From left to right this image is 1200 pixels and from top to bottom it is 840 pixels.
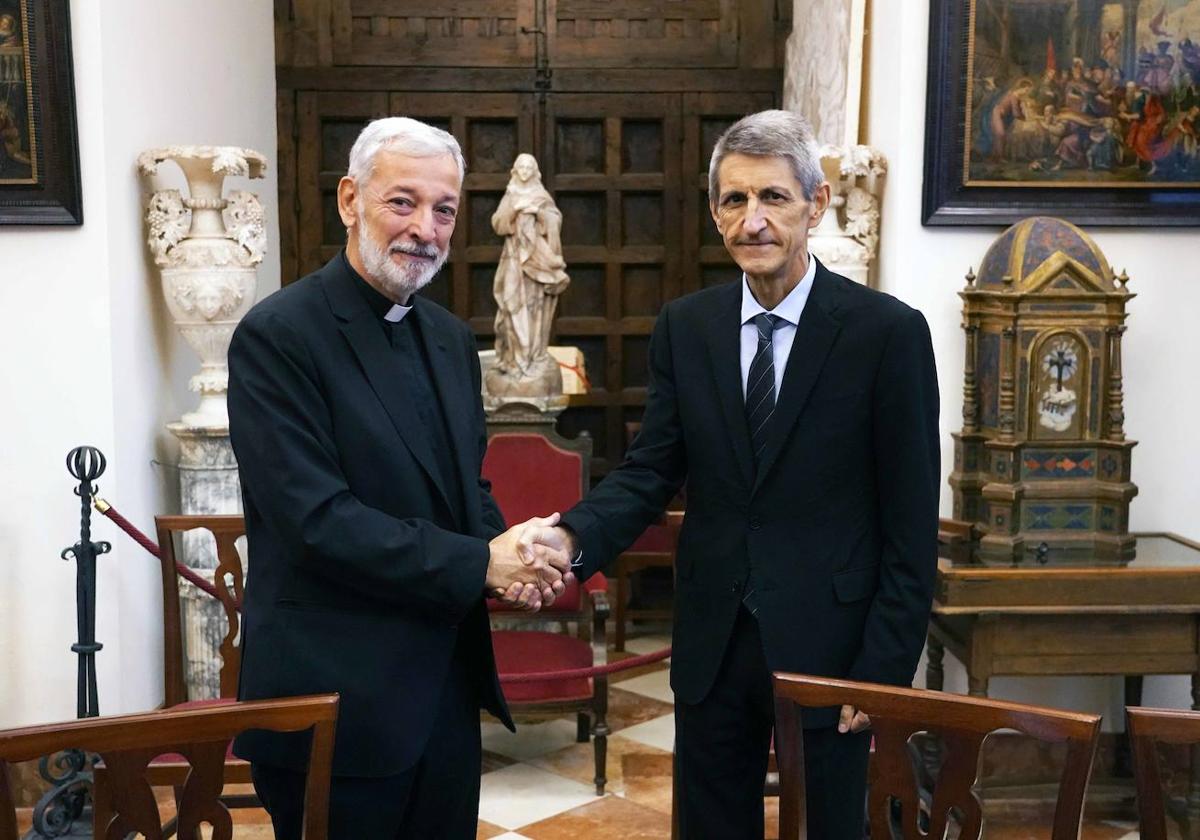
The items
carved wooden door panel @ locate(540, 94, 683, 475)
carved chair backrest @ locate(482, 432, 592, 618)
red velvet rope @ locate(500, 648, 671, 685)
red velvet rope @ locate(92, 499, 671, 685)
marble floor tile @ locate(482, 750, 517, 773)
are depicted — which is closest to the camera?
red velvet rope @ locate(92, 499, 671, 685)

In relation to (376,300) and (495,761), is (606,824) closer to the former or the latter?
(495,761)

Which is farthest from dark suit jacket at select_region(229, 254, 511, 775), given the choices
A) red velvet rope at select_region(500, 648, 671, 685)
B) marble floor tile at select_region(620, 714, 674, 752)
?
marble floor tile at select_region(620, 714, 674, 752)

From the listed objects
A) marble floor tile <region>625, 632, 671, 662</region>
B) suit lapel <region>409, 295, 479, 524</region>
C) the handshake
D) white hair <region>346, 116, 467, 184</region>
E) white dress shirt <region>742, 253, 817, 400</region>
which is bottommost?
marble floor tile <region>625, 632, 671, 662</region>

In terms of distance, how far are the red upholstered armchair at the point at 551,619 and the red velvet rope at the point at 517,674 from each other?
0.08m

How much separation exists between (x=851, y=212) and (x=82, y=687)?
3.16m

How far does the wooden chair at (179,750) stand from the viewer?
1.83m

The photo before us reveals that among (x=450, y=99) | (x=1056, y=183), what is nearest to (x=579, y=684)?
(x=1056, y=183)

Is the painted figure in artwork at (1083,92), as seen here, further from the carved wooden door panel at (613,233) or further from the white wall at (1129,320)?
the carved wooden door panel at (613,233)

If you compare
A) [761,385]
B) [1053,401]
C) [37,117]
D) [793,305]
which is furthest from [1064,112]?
[37,117]

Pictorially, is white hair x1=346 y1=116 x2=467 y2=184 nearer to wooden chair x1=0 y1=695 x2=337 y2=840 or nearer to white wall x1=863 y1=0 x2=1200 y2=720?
wooden chair x1=0 y1=695 x2=337 y2=840

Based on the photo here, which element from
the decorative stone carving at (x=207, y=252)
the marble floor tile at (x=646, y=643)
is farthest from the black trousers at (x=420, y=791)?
the marble floor tile at (x=646, y=643)

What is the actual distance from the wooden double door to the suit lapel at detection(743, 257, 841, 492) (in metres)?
5.07

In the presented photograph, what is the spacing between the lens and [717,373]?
8.59 feet

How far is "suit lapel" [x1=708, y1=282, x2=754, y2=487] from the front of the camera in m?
2.56
